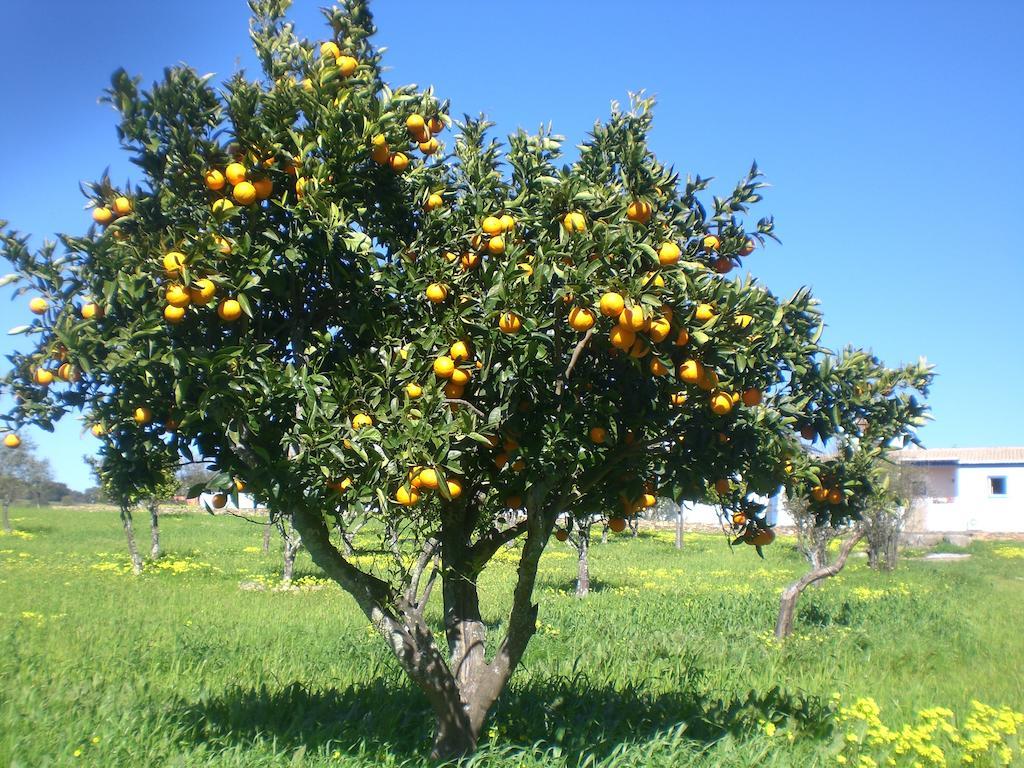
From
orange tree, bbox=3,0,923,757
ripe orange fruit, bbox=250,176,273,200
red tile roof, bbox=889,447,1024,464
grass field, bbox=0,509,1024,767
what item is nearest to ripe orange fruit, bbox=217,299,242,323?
orange tree, bbox=3,0,923,757

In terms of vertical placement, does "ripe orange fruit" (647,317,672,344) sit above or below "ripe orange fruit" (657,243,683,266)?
below

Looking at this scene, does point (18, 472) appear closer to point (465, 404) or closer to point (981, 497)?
point (465, 404)

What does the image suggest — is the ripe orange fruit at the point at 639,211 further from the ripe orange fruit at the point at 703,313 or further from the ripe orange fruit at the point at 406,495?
the ripe orange fruit at the point at 406,495

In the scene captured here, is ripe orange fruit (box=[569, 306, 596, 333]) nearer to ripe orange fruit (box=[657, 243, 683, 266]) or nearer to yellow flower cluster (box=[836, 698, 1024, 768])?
ripe orange fruit (box=[657, 243, 683, 266])

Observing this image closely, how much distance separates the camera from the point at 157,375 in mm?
3727

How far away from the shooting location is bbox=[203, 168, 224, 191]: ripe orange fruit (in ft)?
12.6

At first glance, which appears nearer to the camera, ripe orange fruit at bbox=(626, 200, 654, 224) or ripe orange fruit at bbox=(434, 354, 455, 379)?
ripe orange fruit at bbox=(434, 354, 455, 379)

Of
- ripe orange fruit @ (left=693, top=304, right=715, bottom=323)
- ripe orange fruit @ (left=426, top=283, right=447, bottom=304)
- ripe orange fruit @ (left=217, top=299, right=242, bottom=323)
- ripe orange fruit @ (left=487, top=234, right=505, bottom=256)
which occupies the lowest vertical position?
ripe orange fruit @ (left=217, top=299, right=242, bottom=323)

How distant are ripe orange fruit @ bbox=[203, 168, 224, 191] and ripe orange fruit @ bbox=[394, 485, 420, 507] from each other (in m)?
1.58

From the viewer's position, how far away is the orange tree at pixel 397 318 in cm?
362

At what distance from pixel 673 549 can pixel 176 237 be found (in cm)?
2788

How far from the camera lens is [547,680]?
281 inches

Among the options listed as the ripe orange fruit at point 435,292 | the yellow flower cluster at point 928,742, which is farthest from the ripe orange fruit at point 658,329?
the yellow flower cluster at point 928,742

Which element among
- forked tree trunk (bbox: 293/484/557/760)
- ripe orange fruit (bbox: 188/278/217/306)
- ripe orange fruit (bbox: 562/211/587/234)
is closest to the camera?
ripe orange fruit (bbox: 188/278/217/306)
